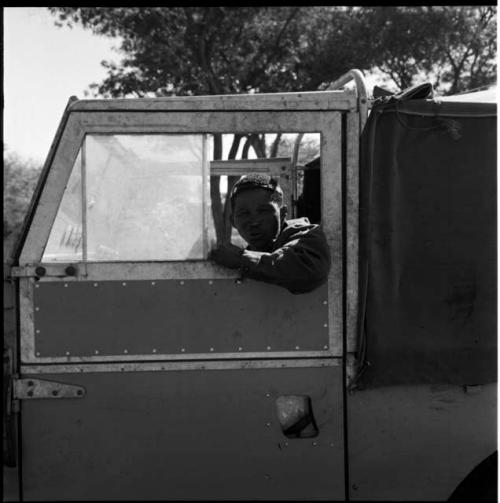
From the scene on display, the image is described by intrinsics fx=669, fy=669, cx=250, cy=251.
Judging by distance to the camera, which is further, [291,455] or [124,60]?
[124,60]

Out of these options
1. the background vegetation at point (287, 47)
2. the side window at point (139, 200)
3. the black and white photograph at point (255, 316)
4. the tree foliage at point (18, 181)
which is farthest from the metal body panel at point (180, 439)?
the tree foliage at point (18, 181)

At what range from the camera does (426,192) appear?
288cm

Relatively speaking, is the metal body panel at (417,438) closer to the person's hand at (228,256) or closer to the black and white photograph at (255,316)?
the black and white photograph at (255,316)

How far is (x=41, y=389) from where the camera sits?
9.02ft

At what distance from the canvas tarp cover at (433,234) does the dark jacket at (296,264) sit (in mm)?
224

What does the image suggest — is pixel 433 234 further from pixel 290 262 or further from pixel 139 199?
pixel 139 199

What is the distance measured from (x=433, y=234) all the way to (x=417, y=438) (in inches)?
34.3

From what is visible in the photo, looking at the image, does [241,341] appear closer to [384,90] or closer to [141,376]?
[141,376]

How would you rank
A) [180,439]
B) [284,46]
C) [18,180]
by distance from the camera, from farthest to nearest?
1. [18,180]
2. [284,46]
3. [180,439]

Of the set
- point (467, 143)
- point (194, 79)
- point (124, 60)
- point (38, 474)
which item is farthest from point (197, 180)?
point (124, 60)

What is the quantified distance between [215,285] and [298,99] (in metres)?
0.86

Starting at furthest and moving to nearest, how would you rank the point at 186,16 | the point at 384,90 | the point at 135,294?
the point at 186,16
the point at 384,90
the point at 135,294

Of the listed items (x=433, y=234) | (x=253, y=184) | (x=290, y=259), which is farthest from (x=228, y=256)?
(x=433, y=234)

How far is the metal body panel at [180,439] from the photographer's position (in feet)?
9.08
